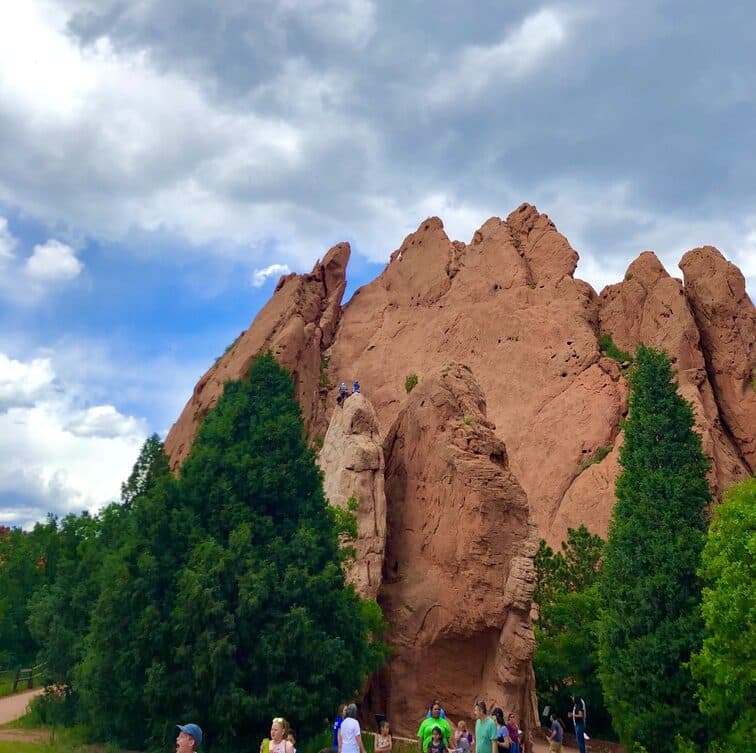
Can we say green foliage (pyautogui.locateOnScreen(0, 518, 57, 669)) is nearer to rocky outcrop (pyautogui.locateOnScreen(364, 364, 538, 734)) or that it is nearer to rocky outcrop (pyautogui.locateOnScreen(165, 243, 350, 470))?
rocky outcrop (pyautogui.locateOnScreen(165, 243, 350, 470))

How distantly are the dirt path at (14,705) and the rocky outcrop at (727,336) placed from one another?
44506 mm

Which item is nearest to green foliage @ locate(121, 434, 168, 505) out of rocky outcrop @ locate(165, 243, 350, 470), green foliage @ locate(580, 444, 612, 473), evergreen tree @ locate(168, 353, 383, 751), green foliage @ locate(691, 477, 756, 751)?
evergreen tree @ locate(168, 353, 383, 751)

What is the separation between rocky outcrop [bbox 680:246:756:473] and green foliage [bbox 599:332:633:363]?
5349mm

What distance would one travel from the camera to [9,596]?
4262cm

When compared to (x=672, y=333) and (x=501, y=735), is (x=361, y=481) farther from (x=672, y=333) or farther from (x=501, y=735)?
(x=672, y=333)

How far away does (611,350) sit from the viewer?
57.7 m

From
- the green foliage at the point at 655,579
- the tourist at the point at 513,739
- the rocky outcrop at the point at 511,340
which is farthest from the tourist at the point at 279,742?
the rocky outcrop at the point at 511,340

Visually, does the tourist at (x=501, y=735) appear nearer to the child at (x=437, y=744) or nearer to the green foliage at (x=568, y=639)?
the child at (x=437, y=744)

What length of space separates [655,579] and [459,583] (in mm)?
7744

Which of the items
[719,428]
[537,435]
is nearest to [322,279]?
[537,435]

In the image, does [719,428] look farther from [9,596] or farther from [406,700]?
[9,596]

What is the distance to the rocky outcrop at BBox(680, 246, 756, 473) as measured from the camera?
2057 inches

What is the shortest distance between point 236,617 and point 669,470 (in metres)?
13.5

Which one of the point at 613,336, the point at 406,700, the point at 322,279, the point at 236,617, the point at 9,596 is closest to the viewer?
the point at 236,617
